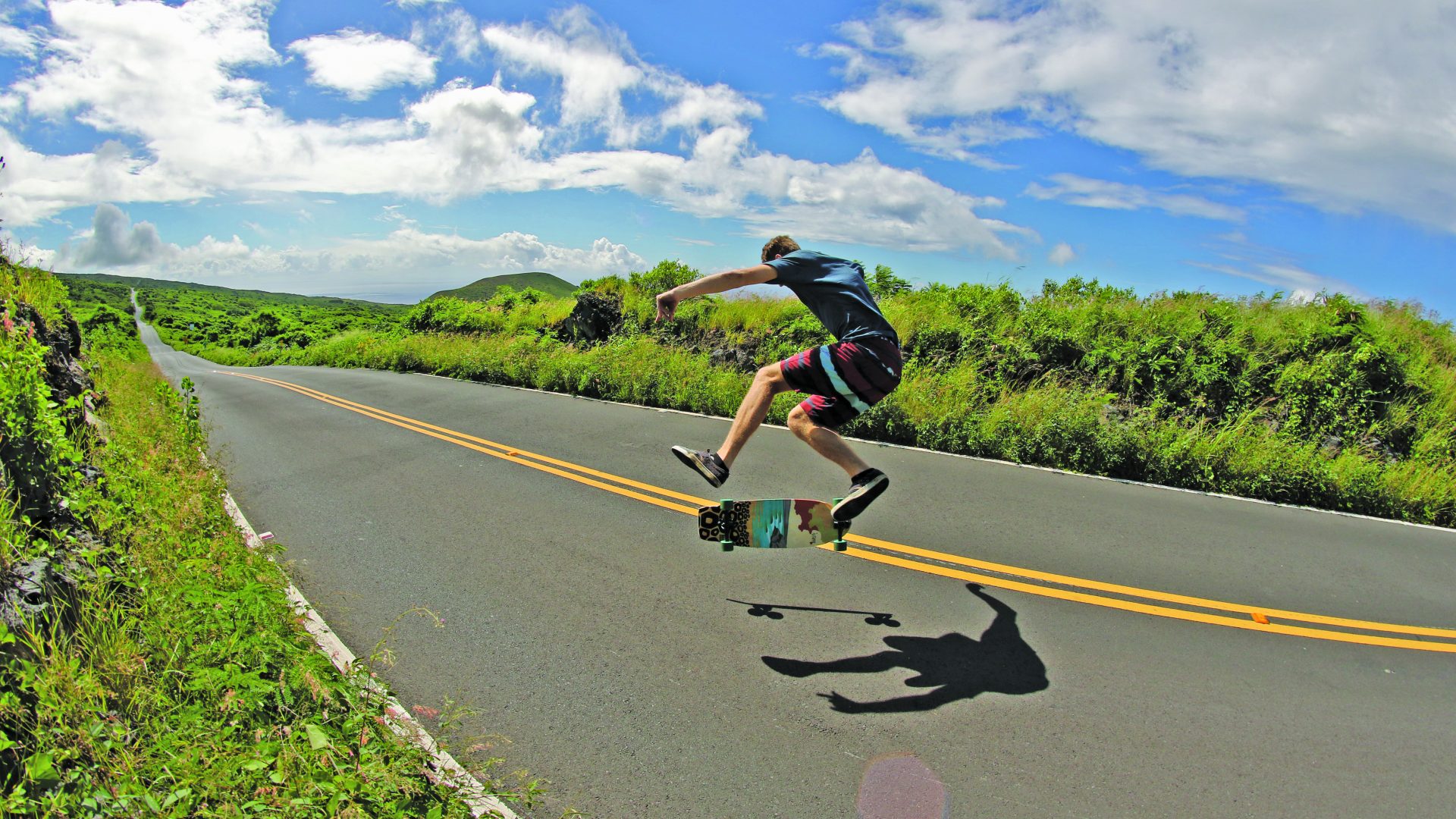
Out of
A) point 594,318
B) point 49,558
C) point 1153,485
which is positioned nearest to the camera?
point 49,558

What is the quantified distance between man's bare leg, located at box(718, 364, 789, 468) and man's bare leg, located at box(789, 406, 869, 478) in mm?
197

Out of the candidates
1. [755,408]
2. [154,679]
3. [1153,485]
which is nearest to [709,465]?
[755,408]

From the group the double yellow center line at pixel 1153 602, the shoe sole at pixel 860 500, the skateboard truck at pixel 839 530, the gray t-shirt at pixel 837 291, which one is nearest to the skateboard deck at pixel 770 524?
the skateboard truck at pixel 839 530

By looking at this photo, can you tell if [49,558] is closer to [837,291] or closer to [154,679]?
[154,679]

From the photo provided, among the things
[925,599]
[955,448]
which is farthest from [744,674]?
[955,448]

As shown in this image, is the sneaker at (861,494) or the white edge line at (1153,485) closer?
the sneaker at (861,494)

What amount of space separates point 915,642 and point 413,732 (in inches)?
109

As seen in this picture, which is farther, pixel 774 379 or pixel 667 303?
pixel 774 379

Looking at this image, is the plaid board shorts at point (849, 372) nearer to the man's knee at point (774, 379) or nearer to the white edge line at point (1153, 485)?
the man's knee at point (774, 379)

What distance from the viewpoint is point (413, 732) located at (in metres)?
3.25

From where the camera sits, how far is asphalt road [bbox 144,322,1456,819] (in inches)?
124

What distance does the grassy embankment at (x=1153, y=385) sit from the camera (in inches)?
319

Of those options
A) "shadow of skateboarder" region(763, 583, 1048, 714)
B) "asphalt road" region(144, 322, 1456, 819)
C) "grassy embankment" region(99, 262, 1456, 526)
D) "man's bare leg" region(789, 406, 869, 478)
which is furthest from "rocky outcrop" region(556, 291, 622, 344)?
"shadow of skateboarder" region(763, 583, 1048, 714)

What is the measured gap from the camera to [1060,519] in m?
6.45
